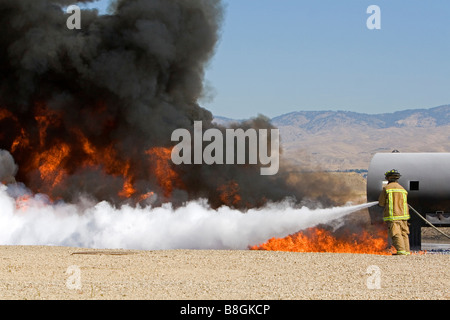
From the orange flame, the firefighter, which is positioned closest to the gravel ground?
the firefighter

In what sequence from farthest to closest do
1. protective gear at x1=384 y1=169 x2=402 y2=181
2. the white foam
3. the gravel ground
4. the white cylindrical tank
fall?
1. the white foam
2. the white cylindrical tank
3. protective gear at x1=384 y1=169 x2=402 y2=181
4. the gravel ground

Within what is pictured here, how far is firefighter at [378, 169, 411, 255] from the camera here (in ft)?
77.5

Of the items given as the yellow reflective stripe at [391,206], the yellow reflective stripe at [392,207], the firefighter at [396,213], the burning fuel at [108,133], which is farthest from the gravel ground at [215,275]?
the burning fuel at [108,133]

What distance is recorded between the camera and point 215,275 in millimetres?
18281

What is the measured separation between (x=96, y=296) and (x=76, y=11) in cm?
2337

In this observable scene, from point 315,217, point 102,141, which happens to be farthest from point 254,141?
point 315,217

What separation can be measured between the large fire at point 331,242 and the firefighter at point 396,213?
1.91 metres

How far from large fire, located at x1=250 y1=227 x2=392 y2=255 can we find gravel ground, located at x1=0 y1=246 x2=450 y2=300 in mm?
2781

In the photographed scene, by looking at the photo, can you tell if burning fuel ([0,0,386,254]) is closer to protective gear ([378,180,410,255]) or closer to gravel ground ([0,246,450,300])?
protective gear ([378,180,410,255])

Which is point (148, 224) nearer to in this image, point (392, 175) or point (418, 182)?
point (392, 175)

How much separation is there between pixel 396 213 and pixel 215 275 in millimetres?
8000

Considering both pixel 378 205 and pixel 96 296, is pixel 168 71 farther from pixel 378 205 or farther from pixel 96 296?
pixel 96 296

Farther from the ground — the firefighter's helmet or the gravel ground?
the firefighter's helmet

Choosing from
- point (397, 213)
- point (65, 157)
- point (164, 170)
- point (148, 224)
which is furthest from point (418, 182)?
point (65, 157)
